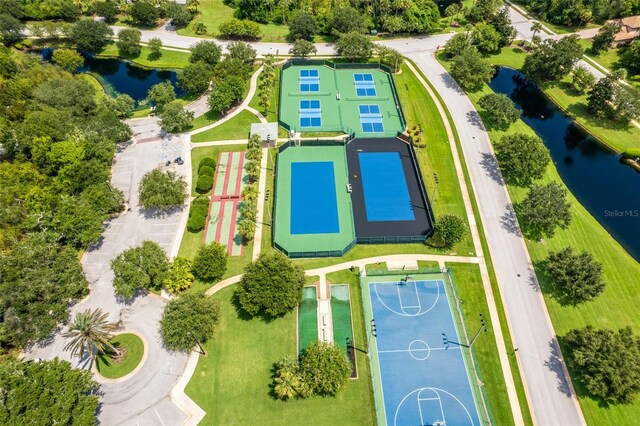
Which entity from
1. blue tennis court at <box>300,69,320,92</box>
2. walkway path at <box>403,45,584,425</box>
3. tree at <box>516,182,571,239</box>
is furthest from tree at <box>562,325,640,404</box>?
blue tennis court at <box>300,69,320,92</box>

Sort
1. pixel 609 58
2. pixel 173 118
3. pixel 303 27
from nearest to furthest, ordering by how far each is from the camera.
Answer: pixel 173 118
pixel 609 58
pixel 303 27

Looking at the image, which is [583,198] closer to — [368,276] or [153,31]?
[368,276]

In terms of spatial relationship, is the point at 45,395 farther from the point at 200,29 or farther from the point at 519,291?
the point at 200,29

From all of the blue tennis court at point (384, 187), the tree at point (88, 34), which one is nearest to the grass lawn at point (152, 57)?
the tree at point (88, 34)

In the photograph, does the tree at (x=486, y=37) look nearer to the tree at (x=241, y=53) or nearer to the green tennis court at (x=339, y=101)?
the green tennis court at (x=339, y=101)

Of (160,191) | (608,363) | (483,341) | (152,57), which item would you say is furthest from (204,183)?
(608,363)
